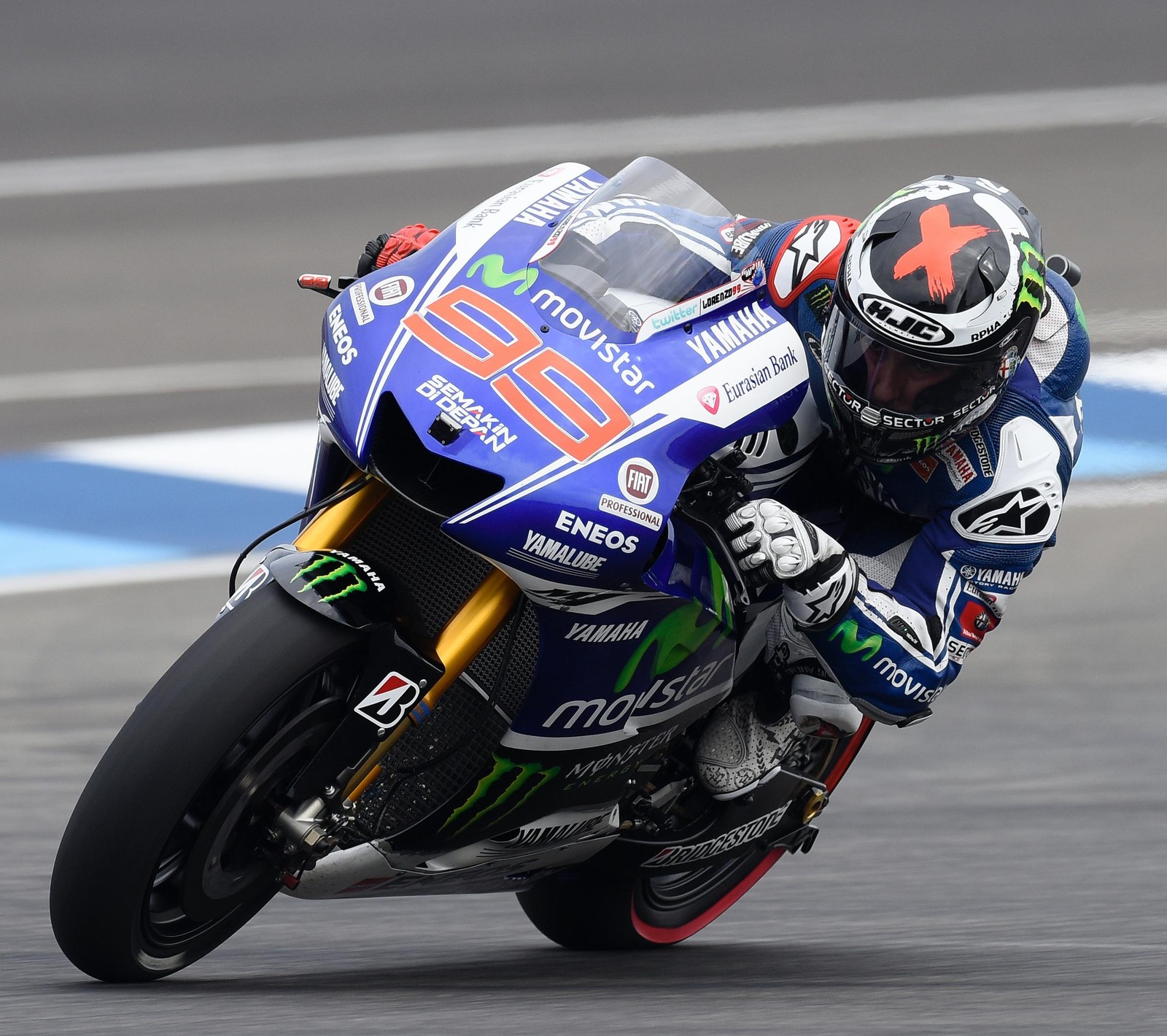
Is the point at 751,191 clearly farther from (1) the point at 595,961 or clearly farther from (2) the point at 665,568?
(2) the point at 665,568

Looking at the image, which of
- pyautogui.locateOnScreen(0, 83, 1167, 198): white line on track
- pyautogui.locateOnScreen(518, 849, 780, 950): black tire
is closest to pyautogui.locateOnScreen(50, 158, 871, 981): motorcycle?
pyautogui.locateOnScreen(518, 849, 780, 950): black tire

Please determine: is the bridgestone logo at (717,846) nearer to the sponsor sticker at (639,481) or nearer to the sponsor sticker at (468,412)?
the sponsor sticker at (639,481)

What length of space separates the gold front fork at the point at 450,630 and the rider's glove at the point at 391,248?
0.73 metres

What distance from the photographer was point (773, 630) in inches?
161

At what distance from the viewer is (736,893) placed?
16.0ft

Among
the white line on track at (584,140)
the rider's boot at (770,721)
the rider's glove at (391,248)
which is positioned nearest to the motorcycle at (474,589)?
the rider's boot at (770,721)

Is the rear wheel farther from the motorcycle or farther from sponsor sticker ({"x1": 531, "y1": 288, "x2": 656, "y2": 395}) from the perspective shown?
sponsor sticker ({"x1": 531, "y1": 288, "x2": 656, "y2": 395})

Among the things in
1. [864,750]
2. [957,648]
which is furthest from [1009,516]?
[864,750]

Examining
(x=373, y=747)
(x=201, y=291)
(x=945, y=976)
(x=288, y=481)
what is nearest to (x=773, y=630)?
(x=945, y=976)

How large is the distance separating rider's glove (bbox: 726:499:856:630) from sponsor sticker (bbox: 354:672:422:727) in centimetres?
59

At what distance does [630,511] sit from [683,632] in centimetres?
52

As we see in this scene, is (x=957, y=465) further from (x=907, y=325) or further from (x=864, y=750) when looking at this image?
(x=864, y=750)

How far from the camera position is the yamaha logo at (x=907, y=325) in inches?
134

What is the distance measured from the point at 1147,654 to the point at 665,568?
417 centimetres
